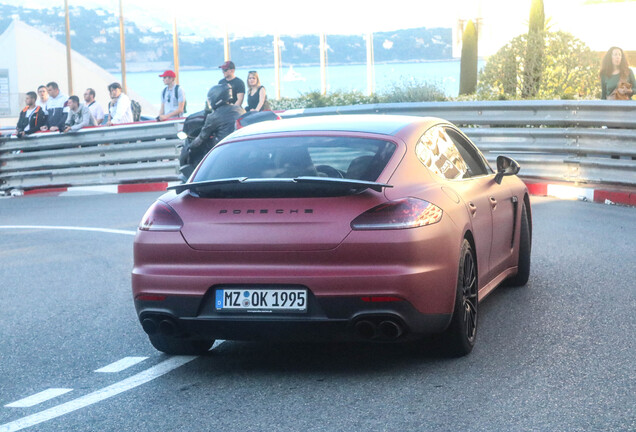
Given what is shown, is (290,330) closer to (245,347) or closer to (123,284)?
(245,347)

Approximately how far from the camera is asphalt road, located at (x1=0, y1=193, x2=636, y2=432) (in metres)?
5.05

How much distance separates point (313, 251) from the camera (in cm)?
567

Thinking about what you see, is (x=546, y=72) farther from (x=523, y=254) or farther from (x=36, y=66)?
(x=36, y=66)

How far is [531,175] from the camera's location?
16.1m

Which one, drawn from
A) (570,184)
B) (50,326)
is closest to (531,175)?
(570,184)

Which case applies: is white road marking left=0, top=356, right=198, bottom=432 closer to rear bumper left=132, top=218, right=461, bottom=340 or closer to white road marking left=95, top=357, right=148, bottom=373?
white road marking left=95, top=357, right=148, bottom=373

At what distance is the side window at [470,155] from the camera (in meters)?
7.37

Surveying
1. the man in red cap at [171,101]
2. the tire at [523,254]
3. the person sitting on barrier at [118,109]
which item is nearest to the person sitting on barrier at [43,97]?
the person sitting on barrier at [118,109]

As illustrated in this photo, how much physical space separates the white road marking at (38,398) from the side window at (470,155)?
2921mm

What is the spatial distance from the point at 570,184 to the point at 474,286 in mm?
9481

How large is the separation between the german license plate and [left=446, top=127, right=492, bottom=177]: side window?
195 centimetres

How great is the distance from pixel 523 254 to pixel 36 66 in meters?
66.6

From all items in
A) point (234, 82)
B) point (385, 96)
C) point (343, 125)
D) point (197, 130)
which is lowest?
point (385, 96)

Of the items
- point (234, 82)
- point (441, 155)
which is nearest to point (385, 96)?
point (234, 82)
